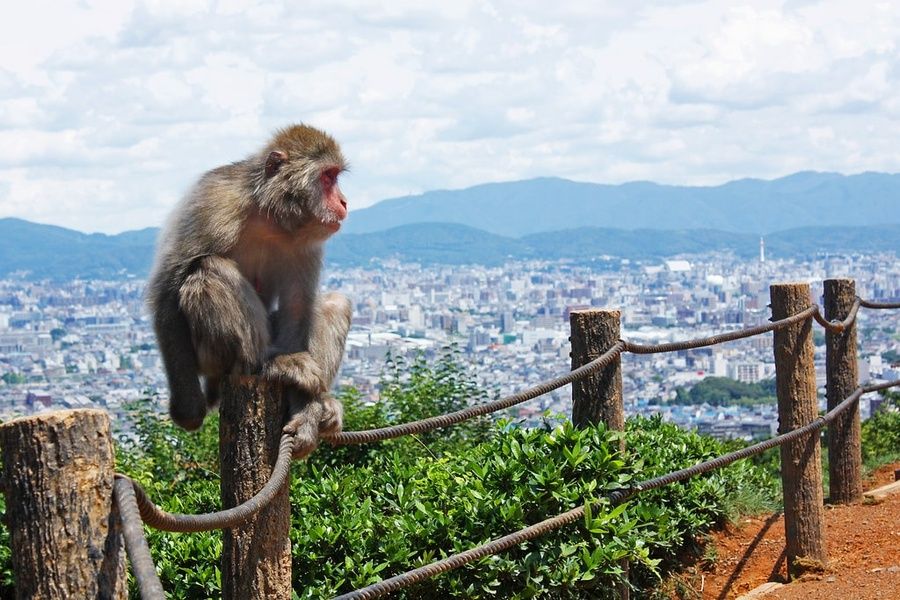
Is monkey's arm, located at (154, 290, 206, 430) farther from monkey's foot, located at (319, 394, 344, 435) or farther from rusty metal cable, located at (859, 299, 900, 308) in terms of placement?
rusty metal cable, located at (859, 299, 900, 308)

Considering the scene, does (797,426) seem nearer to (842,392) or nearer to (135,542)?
(842,392)

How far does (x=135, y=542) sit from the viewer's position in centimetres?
202

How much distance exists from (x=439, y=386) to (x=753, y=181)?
136 metres

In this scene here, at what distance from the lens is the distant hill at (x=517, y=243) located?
205 feet

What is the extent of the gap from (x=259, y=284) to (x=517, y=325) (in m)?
39.0

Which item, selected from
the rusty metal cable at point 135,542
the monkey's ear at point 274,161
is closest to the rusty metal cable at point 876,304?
the monkey's ear at point 274,161

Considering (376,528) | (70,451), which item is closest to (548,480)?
(376,528)

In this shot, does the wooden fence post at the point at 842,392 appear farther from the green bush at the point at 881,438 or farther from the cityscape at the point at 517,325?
the cityscape at the point at 517,325

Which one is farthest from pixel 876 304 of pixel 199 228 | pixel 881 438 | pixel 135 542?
pixel 135 542

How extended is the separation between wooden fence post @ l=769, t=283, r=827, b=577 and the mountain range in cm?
3738

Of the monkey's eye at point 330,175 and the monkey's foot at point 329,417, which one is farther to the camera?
the monkey's eye at point 330,175

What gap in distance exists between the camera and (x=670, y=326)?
42.6 m

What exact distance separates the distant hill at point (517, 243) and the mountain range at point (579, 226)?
13 centimetres

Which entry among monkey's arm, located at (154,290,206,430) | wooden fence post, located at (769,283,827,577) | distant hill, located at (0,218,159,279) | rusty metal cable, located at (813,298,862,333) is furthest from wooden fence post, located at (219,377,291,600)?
distant hill, located at (0,218,159,279)
